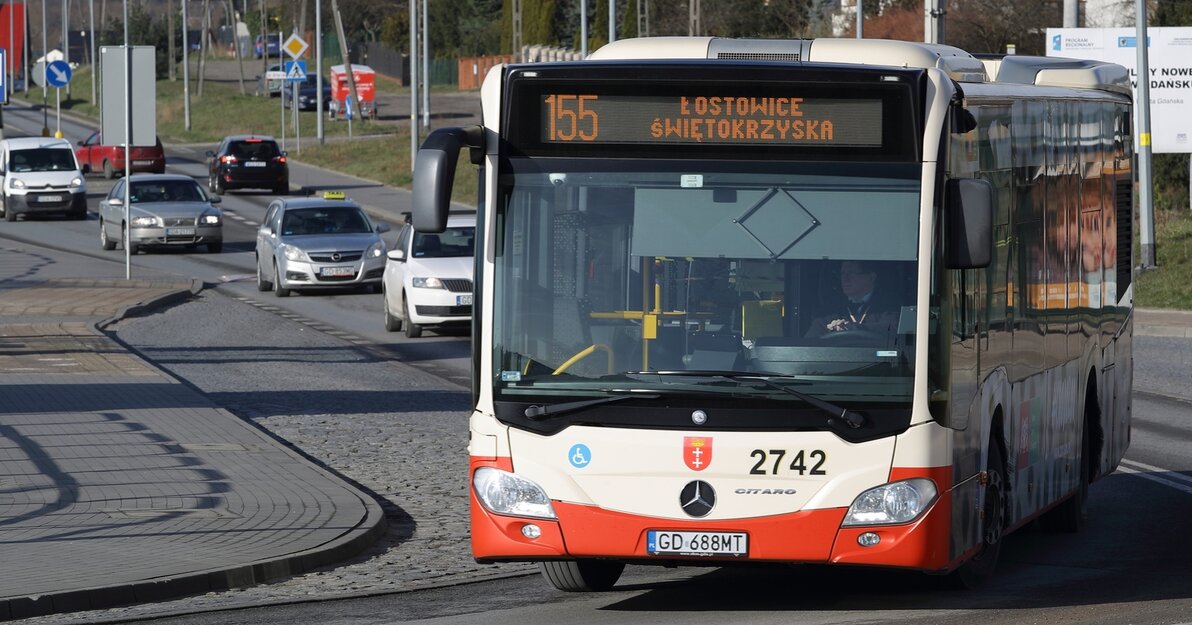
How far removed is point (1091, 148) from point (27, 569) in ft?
22.4

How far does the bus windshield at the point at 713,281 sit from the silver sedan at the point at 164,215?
1202 inches

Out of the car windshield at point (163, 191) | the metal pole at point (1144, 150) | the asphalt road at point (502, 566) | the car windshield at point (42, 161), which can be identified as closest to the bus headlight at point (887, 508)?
the asphalt road at point (502, 566)

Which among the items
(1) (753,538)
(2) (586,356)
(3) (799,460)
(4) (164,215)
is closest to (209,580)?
(2) (586,356)

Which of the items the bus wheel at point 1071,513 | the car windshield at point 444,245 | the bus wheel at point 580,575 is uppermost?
the car windshield at point 444,245

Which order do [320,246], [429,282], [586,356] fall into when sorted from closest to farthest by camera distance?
[586,356] < [429,282] < [320,246]

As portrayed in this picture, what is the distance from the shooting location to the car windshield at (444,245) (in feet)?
83.6

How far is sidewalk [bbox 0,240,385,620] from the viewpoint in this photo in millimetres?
9539

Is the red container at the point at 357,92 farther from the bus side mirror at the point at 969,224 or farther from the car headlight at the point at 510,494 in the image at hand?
the bus side mirror at the point at 969,224

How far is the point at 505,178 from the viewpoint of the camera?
8.84 meters

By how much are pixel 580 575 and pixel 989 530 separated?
2.03 meters

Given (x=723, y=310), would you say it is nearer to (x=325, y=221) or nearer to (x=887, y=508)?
(x=887, y=508)

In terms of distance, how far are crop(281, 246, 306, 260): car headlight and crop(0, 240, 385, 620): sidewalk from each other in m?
10.1

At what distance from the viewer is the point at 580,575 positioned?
9.52 metres

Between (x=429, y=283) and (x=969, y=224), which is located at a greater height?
(x=969, y=224)
